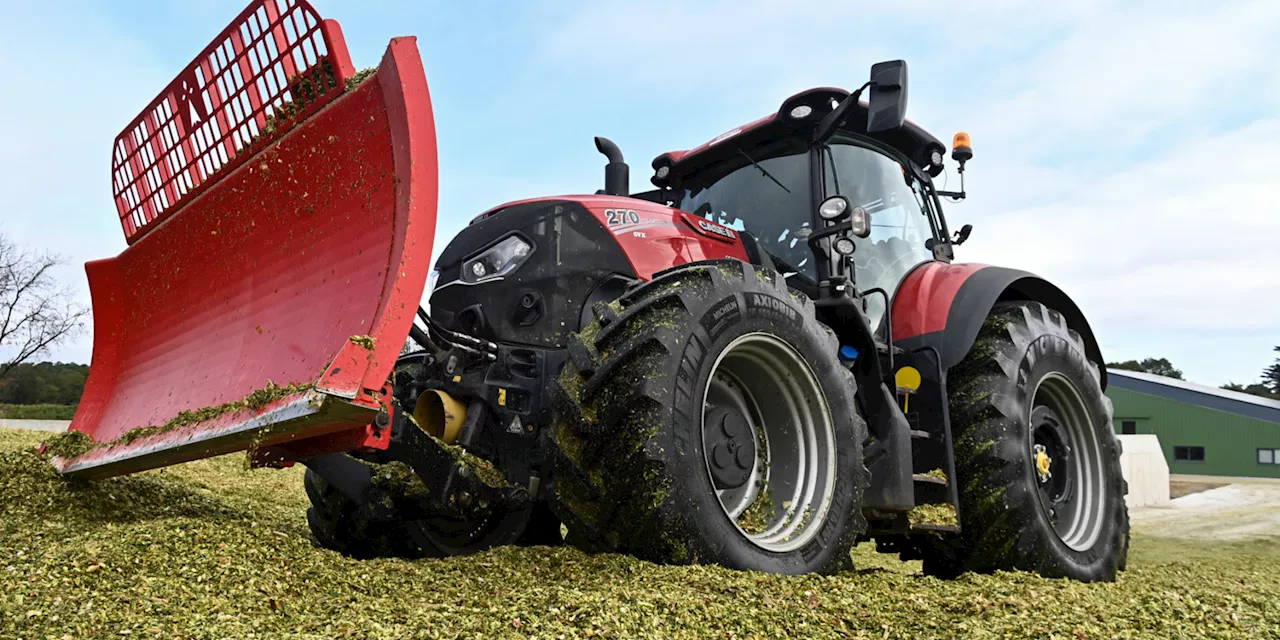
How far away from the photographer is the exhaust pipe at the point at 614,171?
15.7 feet

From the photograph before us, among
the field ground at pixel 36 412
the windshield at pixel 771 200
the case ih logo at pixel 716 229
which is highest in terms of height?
the windshield at pixel 771 200

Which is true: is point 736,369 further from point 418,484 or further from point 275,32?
point 275,32

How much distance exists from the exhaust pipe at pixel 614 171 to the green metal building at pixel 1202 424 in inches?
1023

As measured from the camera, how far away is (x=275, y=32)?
118 inches

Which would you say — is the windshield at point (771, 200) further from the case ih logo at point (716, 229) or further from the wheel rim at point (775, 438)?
the wheel rim at point (775, 438)

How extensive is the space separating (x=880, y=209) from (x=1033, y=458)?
1.43m

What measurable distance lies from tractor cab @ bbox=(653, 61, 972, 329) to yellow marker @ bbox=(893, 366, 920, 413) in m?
0.39

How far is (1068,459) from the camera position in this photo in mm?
4750

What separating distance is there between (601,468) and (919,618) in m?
0.96

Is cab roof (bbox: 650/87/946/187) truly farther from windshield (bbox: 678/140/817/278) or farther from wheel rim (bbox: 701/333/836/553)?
wheel rim (bbox: 701/333/836/553)

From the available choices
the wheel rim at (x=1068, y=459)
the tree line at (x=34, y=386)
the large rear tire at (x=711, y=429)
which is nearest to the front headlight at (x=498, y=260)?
the large rear tire at (x=711, y=429)

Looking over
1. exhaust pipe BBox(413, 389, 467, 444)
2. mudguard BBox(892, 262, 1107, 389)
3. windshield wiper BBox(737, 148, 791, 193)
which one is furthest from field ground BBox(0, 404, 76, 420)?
mudguard BBox(892, 262, 1107, 389)

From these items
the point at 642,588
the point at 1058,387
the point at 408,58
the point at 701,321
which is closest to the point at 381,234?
the point at 408,58

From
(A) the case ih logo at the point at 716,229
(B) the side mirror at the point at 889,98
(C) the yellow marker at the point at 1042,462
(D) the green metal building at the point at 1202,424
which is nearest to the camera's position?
(B) the side mirror at the point at 889,98
